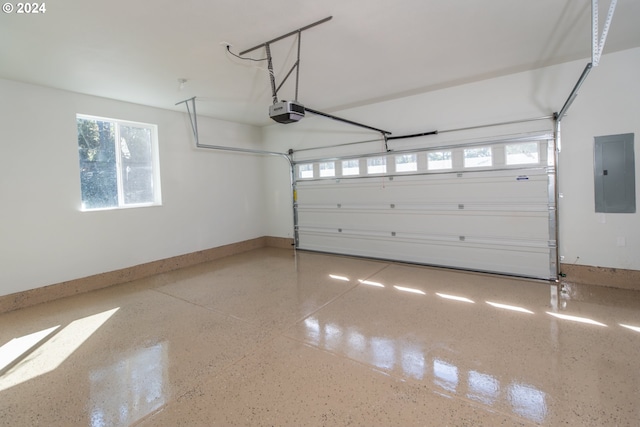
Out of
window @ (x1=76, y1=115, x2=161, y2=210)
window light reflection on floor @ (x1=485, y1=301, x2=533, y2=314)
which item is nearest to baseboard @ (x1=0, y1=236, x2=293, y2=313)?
window @ (x1=76, y1=115, x2=161, y2=210)

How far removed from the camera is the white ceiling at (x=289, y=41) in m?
2.37

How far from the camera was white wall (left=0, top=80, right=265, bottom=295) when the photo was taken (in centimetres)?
347

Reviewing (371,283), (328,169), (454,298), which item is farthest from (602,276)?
(328,169)

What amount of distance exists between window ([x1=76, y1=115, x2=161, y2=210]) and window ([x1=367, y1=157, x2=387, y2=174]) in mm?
3663

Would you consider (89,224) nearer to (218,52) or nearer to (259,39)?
(218,52)

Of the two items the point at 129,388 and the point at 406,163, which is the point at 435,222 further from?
the point at 129,388

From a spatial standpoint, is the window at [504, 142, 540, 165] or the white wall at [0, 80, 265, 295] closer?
the white wall at [0, 80, 265, 295]

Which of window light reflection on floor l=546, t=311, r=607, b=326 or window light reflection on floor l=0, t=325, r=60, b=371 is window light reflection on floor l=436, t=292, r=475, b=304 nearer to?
window light reflection on floor l=546, t=311, r=607, b=326

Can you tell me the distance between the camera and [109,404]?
6.11ft

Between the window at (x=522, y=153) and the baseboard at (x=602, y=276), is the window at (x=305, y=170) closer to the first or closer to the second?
the window at (x=522, y=153)

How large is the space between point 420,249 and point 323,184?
7.32ft

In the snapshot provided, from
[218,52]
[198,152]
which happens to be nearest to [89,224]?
[198,152]

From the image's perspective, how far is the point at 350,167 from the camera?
5520mm

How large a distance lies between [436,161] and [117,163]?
16.2 ft
